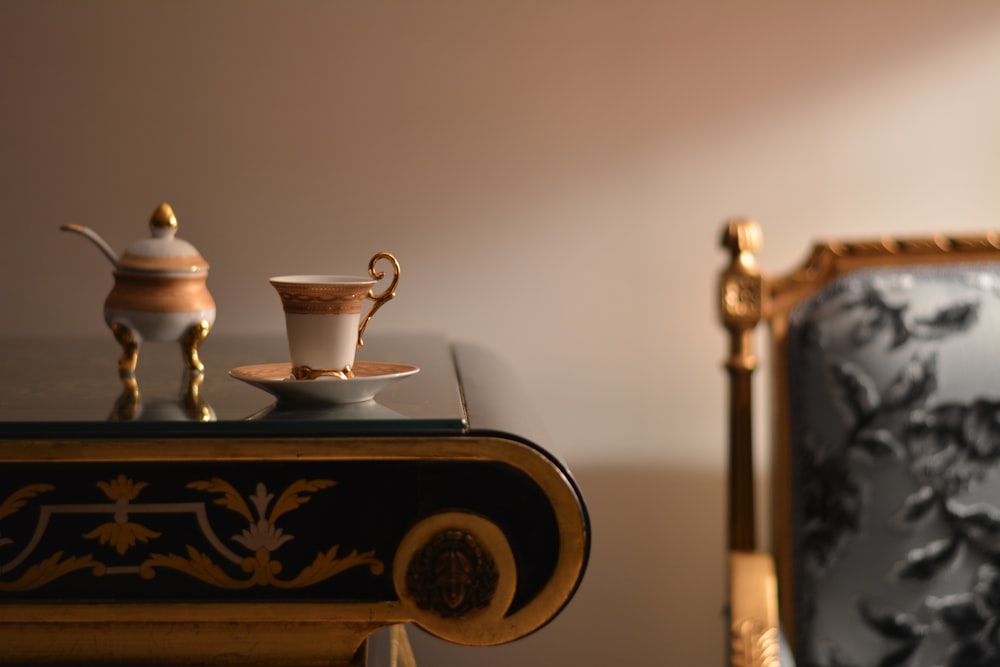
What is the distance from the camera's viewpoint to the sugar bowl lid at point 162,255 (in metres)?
0.82

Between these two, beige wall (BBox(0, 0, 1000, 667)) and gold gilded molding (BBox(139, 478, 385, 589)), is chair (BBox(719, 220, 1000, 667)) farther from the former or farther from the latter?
gold gilded molding (BBox(139, 478, 385, 589))

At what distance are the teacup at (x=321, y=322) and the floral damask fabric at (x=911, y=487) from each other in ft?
1.68

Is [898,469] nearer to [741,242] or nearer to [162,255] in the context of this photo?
[741,242]

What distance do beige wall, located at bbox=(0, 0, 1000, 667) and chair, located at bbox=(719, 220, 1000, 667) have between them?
31 centimetres

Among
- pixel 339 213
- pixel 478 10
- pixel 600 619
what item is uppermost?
pixel 478 10

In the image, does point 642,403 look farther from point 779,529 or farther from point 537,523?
point 537,523

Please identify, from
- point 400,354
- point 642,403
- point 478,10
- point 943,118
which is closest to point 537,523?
point 400,354

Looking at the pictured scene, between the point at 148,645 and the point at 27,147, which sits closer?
the point at 148,645

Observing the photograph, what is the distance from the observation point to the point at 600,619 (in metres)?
1.35

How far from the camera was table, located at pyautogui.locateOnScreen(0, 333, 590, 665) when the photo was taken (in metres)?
0.63

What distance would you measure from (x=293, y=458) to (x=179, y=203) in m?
0.75

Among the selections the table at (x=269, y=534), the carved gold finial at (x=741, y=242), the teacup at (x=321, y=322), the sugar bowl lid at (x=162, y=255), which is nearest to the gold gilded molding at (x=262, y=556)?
the table at (x=269, y=534)

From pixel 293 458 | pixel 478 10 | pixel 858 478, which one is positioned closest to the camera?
pixel 293 458

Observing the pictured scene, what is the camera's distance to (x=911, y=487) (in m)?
0.98
